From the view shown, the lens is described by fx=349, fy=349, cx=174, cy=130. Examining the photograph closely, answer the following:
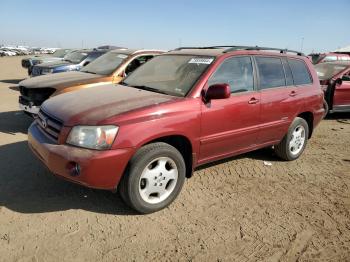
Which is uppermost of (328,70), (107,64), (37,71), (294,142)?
(107,64)

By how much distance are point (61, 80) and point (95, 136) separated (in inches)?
159

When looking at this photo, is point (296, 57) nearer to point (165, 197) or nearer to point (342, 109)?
point (165, 197)

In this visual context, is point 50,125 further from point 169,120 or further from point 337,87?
point 337,87

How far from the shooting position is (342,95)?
893cm

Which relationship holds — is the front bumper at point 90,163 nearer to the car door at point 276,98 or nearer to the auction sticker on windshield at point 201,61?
the auction sticker on windshield at point 201,61

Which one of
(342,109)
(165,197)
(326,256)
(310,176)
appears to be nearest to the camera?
(326,256)

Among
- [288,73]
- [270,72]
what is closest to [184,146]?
[270,72]

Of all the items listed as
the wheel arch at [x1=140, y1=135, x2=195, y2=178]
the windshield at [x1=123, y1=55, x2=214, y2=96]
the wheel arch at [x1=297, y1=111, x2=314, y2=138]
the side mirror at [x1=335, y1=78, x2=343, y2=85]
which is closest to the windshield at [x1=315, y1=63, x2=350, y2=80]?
the side mirror at [x1=335, y1=78, x2=343, y2=85]

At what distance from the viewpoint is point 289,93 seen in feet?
17.1

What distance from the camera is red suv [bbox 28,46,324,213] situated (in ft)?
11.1

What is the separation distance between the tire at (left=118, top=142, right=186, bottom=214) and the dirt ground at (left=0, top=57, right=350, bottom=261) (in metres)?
0.15

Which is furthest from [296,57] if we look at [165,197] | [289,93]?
[165,197]

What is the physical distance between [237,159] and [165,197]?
2.11m

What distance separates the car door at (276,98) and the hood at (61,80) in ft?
11.7
